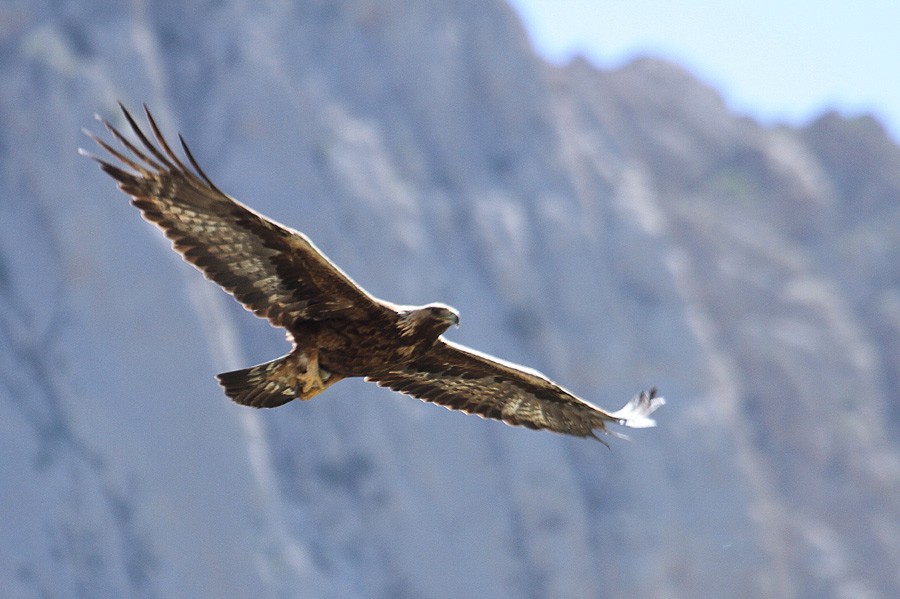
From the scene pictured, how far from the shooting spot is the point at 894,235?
45.7 meters

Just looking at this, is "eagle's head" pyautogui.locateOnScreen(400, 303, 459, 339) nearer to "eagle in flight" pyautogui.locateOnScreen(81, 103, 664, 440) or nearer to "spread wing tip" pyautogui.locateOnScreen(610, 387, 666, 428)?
"eagle in flight" pyautogui.locateOnScreen(81, 103, 664, 440)

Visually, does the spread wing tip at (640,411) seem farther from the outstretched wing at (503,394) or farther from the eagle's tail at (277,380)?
the eagle's tail at (277,380)

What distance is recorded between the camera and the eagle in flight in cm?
704

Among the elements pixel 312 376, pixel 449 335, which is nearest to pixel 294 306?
pixel 312 376

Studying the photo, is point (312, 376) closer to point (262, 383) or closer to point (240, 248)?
point (262, 383)

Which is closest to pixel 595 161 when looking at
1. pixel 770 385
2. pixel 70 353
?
pixel 770 385

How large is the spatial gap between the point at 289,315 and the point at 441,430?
2017 centimetres

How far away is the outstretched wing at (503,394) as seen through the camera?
28.5 feet

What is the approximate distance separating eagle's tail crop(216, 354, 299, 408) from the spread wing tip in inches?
89.4

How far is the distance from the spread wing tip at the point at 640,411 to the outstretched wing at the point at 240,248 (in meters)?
2.09

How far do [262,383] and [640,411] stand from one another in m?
2.66

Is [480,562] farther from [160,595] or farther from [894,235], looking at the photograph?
[894,235]

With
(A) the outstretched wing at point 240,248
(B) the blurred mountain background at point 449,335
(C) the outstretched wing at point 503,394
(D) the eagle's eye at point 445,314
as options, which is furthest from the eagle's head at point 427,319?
(B) the blurred mountain background at point 449,335

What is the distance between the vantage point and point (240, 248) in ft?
24.0
